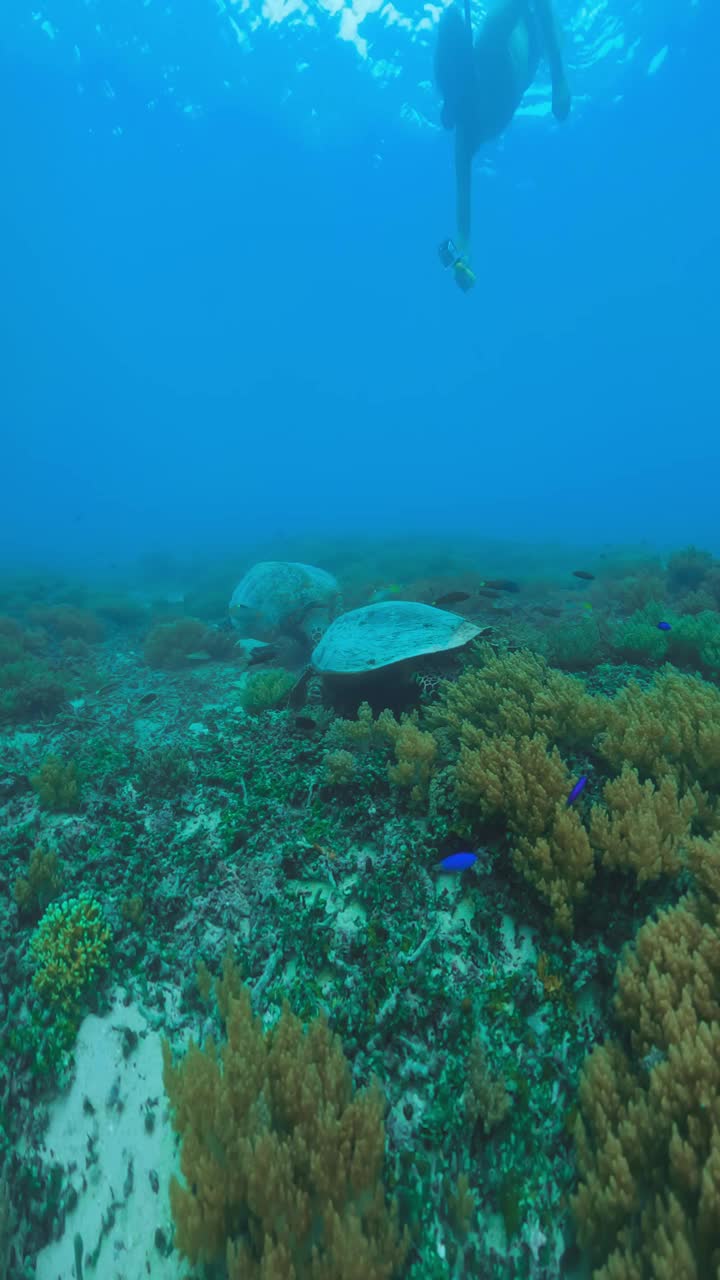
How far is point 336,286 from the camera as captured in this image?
10981 centimetres

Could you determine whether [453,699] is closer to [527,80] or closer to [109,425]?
[527,80]

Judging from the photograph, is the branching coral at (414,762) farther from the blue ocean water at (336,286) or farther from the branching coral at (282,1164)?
the blue ocean water at (336,286)

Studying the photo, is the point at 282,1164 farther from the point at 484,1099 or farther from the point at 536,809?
the point at 536,809

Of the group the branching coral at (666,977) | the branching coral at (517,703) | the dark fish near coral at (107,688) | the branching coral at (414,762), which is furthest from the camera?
the dark fish near coral at (107,688)

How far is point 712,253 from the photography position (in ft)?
268

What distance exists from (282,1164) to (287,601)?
9.40m

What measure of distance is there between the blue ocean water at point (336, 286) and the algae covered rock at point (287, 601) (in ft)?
132

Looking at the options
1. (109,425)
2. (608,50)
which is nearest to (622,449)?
(608,50)

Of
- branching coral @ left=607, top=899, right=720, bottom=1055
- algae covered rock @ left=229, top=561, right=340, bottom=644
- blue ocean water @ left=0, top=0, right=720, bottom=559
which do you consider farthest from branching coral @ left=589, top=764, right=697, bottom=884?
blue ocean water @ left=0, top=0, right=720, bottom=559

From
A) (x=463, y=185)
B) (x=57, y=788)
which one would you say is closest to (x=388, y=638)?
(x=57, y=788)

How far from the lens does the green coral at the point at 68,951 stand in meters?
3.43

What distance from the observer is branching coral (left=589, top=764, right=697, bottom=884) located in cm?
301

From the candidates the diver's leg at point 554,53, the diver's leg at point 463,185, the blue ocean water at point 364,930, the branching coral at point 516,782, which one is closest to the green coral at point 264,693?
the blue ocean water at point 364,930

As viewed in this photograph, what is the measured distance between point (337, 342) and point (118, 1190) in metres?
159
